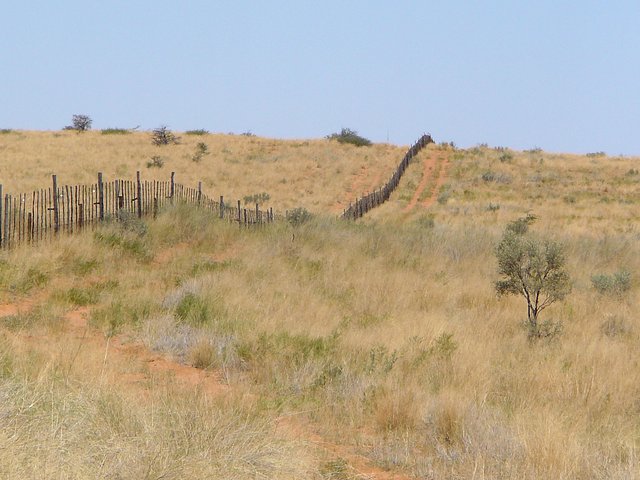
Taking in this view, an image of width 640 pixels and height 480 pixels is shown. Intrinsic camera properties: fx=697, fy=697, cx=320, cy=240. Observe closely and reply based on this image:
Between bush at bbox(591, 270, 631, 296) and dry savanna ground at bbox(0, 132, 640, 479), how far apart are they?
40 mm

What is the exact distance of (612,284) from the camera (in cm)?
1285

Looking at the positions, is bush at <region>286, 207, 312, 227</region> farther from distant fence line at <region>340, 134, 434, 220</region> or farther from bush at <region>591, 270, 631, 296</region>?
bush at <region>591, 270, 631, 296</region>

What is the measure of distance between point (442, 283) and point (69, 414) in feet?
30.7

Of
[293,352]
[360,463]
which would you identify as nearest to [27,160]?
[293,352]

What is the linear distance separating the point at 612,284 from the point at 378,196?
73.5ft

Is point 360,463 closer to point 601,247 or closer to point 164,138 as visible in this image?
point 601,247

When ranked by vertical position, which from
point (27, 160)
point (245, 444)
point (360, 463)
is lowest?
point (360, 463)

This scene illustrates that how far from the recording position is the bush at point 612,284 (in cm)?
1275

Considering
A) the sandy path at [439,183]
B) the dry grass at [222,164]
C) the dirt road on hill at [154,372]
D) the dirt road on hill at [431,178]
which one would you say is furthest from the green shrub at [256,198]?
the dirt road on hill at [154,372]

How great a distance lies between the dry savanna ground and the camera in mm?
4402

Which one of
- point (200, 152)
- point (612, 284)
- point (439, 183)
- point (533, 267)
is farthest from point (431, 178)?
point (533, 267)

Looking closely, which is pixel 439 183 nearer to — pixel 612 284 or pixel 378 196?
pixel 378 196

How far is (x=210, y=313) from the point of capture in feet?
30.0

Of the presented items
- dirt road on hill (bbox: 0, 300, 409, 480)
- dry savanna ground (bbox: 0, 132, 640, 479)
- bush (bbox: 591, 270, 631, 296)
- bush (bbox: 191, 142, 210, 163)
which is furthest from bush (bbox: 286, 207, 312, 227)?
bush (bbox: 191, 142, 210, 163)
